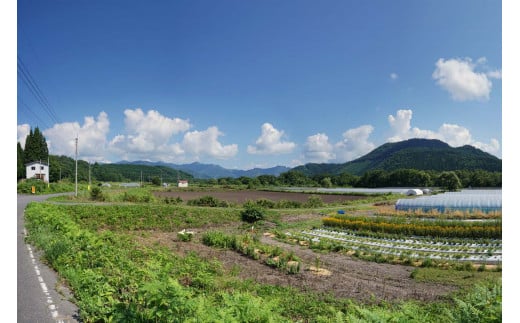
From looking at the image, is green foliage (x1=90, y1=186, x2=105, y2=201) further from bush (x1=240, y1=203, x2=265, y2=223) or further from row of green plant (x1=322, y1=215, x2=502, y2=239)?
row of green plant (x1=322, y1=215, x2=502, y2=239)

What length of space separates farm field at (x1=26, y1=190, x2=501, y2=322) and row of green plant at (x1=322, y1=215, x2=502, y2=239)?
0.49 feet

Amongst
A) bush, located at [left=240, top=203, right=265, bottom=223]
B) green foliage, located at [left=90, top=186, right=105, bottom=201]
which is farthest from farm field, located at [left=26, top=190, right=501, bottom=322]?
green foliage, located at [left=90, top=186, right=105, bottom=201]

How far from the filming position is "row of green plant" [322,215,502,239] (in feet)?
58.2

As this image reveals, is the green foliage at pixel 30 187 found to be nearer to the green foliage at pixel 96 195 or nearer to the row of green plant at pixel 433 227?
the green foliage at pixel 96 195

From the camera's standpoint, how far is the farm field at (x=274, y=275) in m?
4.89

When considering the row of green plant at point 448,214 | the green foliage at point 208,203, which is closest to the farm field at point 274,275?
the row of green plant at point 448,214

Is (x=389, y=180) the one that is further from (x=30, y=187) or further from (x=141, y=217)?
(x=30, y=187)

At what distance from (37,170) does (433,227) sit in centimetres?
5768

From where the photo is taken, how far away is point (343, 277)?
434 inches

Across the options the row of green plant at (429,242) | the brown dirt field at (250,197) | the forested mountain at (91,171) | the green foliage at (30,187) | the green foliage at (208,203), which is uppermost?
the forested mountain at (91,171)

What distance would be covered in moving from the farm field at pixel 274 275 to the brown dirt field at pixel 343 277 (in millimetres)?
37

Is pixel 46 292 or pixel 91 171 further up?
pixel 91 171

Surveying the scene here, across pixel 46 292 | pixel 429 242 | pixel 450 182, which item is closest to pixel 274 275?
pixel 46 292

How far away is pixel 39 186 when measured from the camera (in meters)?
41.5
